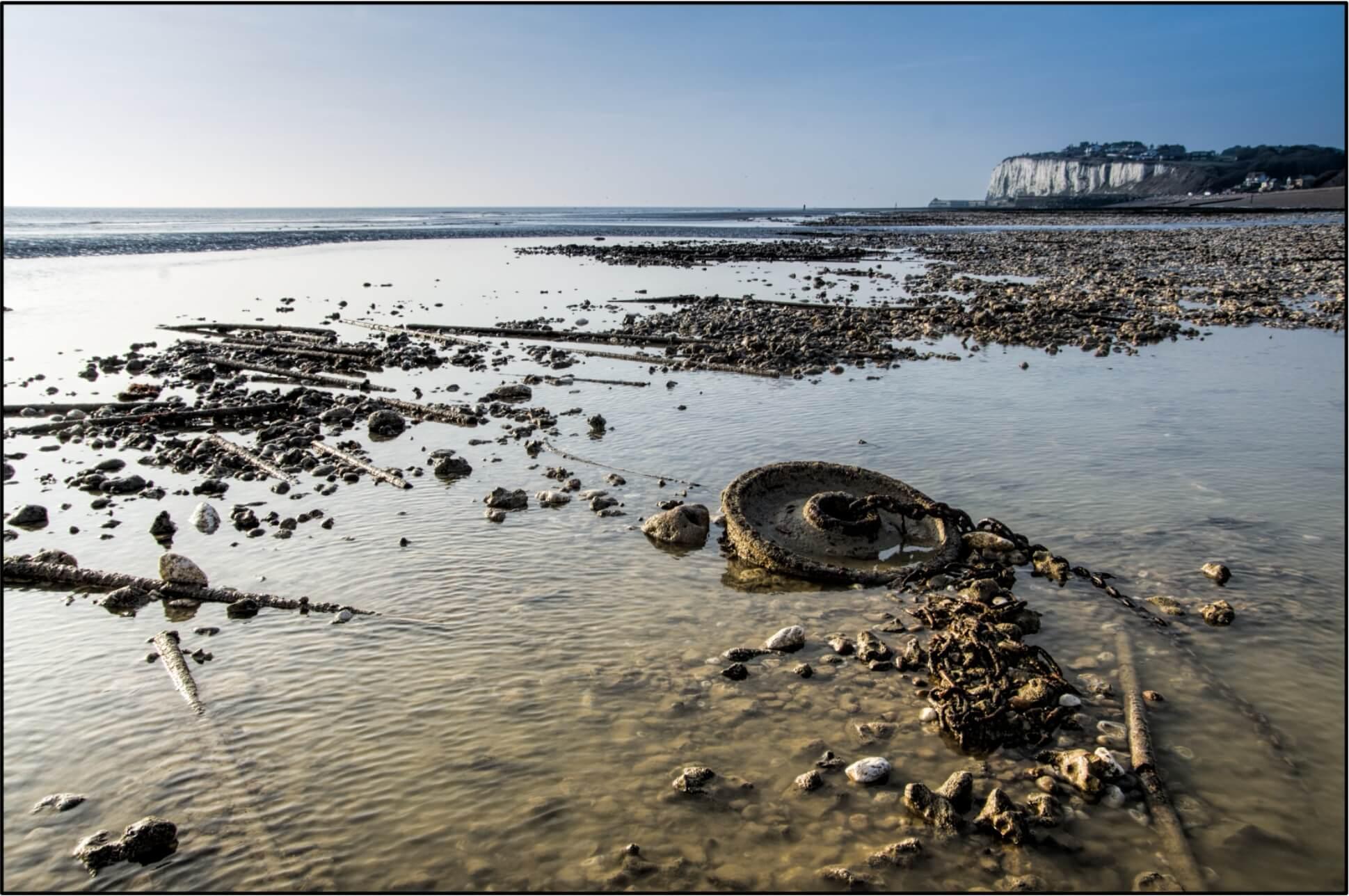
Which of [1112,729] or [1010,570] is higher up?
[1010,570]

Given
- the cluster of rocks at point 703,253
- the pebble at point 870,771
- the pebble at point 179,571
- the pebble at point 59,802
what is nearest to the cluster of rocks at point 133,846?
the pebble at point 59,802

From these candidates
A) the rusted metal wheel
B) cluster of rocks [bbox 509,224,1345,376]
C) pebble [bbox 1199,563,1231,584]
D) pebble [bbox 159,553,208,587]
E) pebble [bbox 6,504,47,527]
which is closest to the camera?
pebble [bbox 1199,563,1231,584]

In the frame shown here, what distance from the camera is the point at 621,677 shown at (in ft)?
21.3

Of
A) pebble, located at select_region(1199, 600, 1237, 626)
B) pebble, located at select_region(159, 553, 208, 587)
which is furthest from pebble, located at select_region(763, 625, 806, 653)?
pebble, located at select_region(159, 553, 208, 587)

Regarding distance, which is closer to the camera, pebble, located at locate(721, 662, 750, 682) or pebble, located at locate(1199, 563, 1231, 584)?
pebble, located at locate(721, 662, 750, 682)

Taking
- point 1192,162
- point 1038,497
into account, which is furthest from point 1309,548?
point 1192,162

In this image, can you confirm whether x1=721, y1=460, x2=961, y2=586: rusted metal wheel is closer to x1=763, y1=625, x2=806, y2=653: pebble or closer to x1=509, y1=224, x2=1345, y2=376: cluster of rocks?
x1=763, y1=625, x2=806, y2=653: pebble

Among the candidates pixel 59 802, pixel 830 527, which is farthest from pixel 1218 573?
pixel 59 802

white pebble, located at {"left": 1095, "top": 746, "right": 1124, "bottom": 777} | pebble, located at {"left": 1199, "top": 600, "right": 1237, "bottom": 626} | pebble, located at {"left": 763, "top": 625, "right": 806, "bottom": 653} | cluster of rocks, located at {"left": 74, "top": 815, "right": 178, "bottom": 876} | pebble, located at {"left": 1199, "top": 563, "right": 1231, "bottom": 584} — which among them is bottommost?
cluster of rocks, located at {"left": 74, "top": 815, "right": 178, "bottom": 876}

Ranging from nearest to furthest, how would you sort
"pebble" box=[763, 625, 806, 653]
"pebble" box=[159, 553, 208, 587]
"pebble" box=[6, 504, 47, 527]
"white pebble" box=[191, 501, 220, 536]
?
"pebble" box=[763, 625, 806, 653]
"pebble" box=[159, 553, 208, 587]
"white pebble" box=[191, 501, 220, 536]
"pebble" box=[6, 504, 47, 527]

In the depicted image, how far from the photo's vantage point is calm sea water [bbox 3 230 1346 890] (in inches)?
183

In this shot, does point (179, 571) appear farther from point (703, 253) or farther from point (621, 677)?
point (703, 253)

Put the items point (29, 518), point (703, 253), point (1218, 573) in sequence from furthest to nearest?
1. point (703, 253)
2. point (29, 518)
3. point (1218, 573)

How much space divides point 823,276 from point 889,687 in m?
36.8
